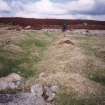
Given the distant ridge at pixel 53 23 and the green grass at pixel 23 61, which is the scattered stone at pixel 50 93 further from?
the distant ridge at pixel 53 23

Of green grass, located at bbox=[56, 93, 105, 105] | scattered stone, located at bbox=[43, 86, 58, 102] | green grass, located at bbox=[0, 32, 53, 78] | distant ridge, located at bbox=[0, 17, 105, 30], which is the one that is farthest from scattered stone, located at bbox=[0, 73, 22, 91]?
distant ridge, located at bbox=[0, 17, 105, 30]

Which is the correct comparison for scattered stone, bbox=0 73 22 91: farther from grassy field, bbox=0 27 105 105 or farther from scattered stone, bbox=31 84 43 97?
scattered stone, bbox=31 84 43 97

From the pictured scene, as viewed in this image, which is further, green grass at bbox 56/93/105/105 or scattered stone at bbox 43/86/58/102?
scattered stone at bbox 43/86/58/102

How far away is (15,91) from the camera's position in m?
22.8

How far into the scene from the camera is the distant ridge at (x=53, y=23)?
74.2 metres

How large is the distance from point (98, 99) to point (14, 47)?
66.7ft

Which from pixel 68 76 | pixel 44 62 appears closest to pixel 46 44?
pixel 44 62

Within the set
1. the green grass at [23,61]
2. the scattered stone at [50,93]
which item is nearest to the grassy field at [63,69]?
the green grass at [23,61]

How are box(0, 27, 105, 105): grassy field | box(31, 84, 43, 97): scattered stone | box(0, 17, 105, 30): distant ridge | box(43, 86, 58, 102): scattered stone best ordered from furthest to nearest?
box(0, 17, 105, 30): distant ridge, box(31, 84, 43, 97): scattered stone, box(0, 27, 105, 105): grassy field, box(43, 86, 58, 102): scattered stone

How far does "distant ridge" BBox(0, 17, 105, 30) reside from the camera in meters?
74.2

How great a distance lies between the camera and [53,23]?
7988 centimetres

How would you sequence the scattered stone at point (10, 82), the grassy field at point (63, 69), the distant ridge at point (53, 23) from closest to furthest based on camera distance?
the grassy field at point (63, 69) → the scattered stone at point (10, 82) → the distant ridge at point (53, 23)

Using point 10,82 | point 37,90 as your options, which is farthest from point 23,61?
point 37,90

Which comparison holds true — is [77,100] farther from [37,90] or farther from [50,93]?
[37,90]
